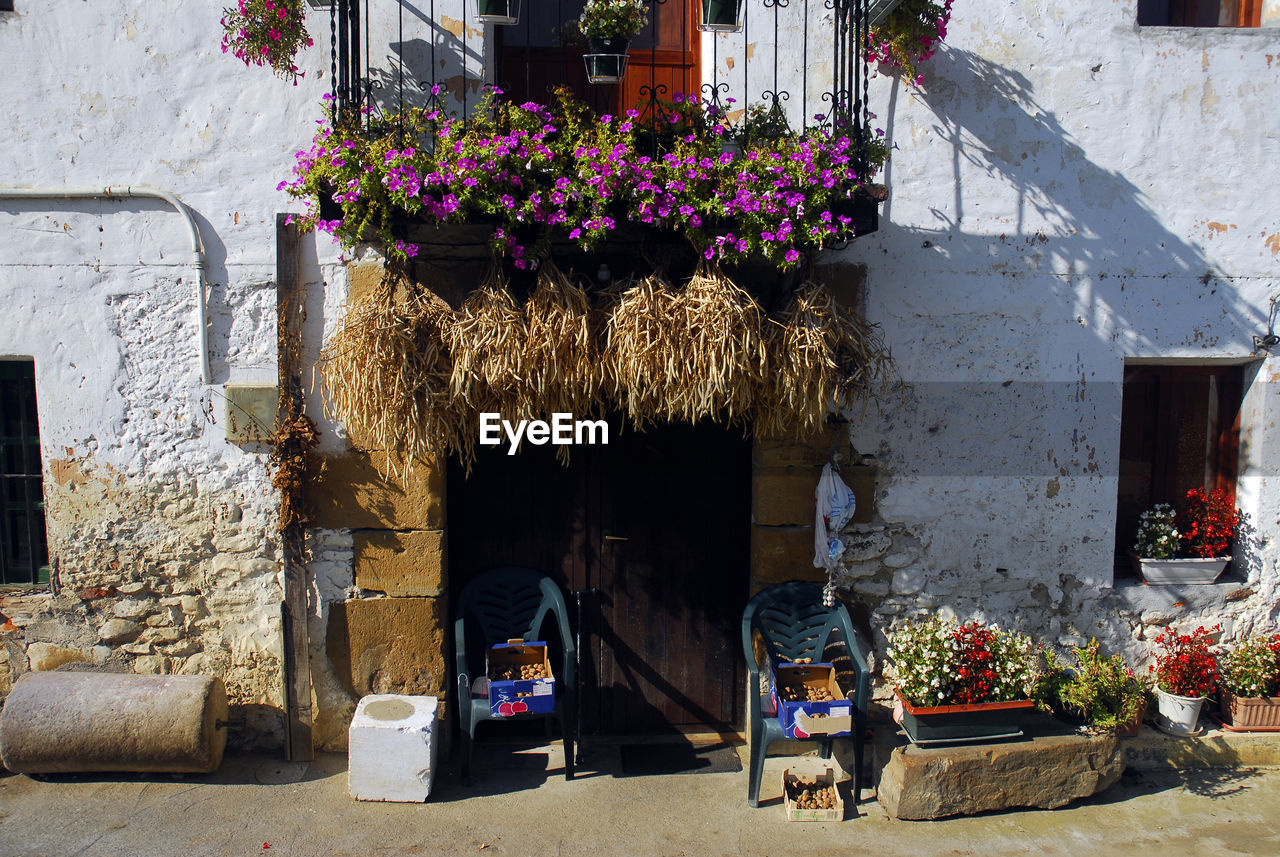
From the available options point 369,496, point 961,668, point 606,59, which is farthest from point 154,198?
point 961,668

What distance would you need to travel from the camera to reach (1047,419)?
446cm

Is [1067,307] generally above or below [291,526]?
above

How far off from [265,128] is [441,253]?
41.9 inches

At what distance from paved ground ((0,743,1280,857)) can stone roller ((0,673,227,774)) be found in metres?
0.14

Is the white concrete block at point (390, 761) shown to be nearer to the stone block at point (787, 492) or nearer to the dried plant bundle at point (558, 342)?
the dried plant bundle at point (558, 342)

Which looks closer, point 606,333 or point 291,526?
point 606,333

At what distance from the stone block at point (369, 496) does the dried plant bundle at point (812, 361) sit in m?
1.69

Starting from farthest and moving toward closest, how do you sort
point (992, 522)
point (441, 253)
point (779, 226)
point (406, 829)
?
point (992, 522)
point (441, 253)
point (406, 829)
point (779, 226)

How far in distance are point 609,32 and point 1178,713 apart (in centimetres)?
438

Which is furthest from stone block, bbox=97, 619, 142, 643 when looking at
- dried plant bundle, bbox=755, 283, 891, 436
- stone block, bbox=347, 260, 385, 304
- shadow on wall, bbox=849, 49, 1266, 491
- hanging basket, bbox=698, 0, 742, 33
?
hanging basket, bbox=698, 0, 742, 33

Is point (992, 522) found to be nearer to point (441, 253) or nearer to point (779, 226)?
point (779, 226)

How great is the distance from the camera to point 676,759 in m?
4.56

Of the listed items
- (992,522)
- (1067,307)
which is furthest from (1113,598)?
(1067,307)

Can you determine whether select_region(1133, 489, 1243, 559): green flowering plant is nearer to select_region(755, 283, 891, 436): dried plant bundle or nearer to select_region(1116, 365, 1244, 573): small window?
select_region(1116, 365, 1244, 573): small window
